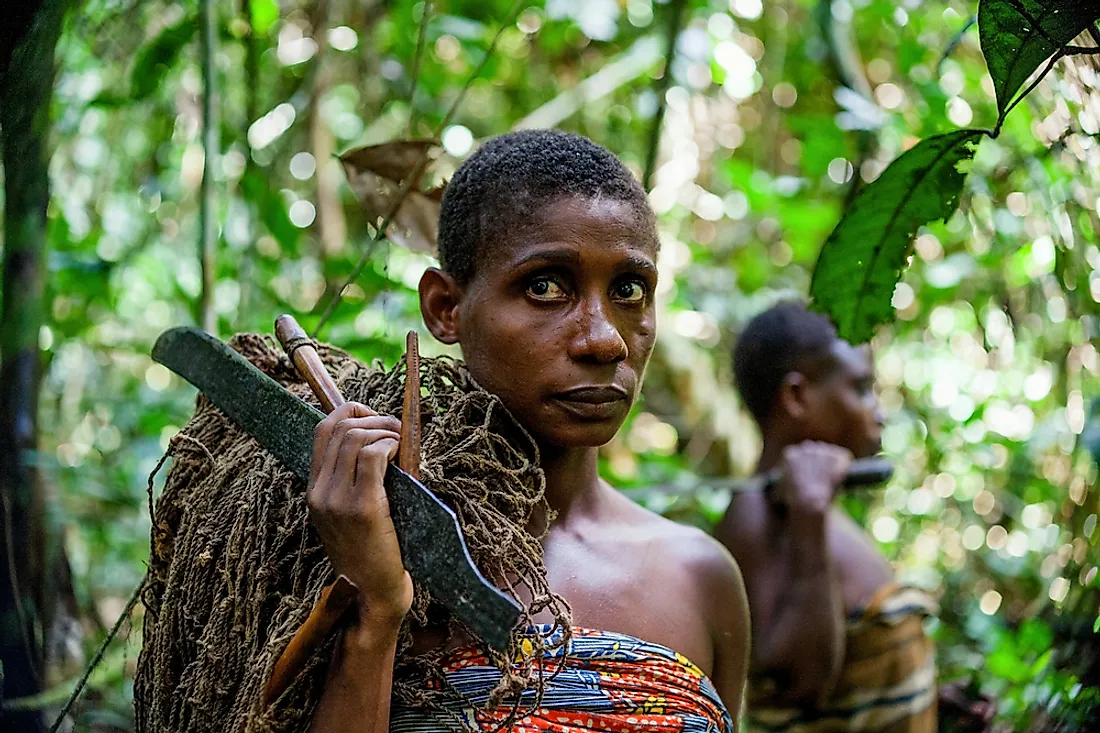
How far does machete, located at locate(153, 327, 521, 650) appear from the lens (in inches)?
42.3

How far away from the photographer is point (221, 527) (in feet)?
5.04

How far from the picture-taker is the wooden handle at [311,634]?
126cm

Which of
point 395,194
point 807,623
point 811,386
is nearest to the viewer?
point 395,194

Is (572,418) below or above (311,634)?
above

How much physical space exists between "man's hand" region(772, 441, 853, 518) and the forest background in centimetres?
22

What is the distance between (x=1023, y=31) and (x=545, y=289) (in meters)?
0.76

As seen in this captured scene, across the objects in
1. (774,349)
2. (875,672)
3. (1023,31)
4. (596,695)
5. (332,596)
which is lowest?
(875,672)

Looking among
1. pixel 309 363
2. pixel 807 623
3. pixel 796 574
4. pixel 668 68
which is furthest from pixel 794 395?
pixel 309 363

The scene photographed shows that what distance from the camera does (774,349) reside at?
3.56 meters

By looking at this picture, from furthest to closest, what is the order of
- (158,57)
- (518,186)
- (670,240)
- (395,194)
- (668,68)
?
1. (670,240)
2. (668,68)
3. (158,57)
4. (395,194)
5. (518,186)

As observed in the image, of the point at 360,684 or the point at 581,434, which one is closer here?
the point at 360,684

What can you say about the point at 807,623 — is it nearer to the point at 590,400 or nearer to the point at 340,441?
the point at 590,400

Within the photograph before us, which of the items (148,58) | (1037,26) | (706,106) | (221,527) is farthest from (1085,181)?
(706,106)

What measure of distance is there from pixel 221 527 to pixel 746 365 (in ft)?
7.85
